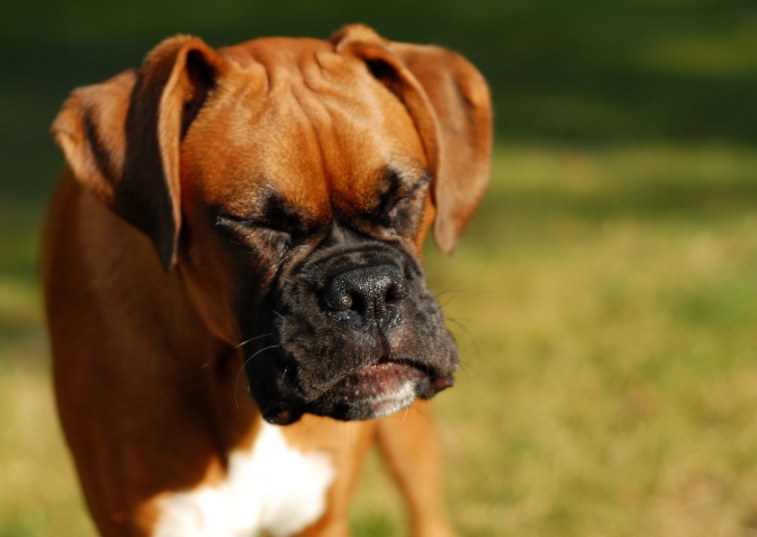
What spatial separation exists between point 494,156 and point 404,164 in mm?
6270

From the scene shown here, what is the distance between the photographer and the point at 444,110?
12.1ft

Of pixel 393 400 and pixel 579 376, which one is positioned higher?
pixel 393 400

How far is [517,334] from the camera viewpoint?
6.20 metres

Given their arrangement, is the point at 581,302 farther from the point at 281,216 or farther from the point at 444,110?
the point at 281,216

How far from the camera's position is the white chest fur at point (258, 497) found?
361 centimetres

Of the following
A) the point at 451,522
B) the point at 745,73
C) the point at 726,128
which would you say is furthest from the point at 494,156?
the point at 451,522

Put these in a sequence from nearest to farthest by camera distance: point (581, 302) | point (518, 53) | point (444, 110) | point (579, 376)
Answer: point (444, 110) < point (579, 376) < point (581, 302) < point (518, 53)

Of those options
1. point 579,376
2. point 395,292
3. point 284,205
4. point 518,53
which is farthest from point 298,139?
point 518,53

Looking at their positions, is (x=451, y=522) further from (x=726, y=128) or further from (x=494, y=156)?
(x=726, y=128)

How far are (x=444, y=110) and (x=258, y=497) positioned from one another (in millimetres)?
1297

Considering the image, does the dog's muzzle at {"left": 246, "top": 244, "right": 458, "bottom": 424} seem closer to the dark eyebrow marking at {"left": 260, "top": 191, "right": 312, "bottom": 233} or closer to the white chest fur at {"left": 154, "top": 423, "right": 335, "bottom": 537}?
the dark eyebrow marking at {"left": 260, "top": 191, "right": 312, "bottom": 233}

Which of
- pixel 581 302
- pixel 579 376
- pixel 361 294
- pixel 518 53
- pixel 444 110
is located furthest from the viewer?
pixel 518 53

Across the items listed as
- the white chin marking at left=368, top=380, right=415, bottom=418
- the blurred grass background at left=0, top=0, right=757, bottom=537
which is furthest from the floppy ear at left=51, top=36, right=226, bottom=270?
the blurred grass background at left=0, top=0, right=757, bottom=537

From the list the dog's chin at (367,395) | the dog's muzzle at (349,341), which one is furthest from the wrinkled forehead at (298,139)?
the dog's chin at (367,395)
